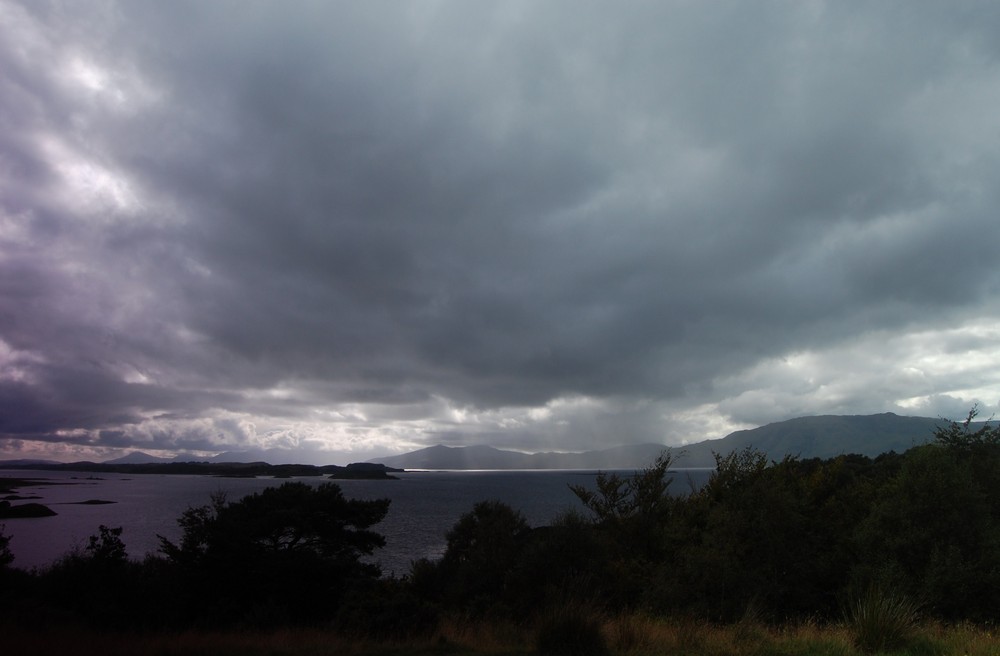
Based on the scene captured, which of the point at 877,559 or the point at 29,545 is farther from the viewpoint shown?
the point at 29,545

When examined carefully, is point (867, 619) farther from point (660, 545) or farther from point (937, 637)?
point (660, 545)

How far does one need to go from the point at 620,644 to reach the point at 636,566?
1654 centimetres

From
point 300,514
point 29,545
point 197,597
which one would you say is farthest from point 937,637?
point 29,545

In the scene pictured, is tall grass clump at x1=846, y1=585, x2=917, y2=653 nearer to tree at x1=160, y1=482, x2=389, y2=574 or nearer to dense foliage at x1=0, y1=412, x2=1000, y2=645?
dense foliage at x1=0, y1=412, x2=1000, y2=645

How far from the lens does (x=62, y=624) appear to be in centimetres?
1476

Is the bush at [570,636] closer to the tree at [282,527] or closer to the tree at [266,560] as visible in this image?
the tree at [266,560]

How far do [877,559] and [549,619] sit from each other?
40.9ft

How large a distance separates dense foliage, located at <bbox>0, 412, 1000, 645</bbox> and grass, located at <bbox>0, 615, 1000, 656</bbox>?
25.1 inches

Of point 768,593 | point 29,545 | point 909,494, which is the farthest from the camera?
point 29,545

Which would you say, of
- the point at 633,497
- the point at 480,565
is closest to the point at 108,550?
the point at 480,565

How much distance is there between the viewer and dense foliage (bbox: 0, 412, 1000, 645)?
15.4 meters

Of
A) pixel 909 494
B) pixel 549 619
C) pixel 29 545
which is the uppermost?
pixel 909 494

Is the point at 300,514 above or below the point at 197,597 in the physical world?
above

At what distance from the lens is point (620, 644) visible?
975cm
